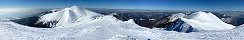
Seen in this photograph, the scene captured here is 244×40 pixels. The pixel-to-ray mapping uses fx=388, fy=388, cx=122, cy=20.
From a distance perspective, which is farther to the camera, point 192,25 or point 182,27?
point 182,27

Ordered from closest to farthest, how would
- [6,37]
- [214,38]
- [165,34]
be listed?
[6,37]
[214,38]
[165,34]

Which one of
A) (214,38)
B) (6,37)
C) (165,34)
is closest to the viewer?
(6,37)

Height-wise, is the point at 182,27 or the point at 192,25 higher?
the point at 192,25

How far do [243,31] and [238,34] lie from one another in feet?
4.80

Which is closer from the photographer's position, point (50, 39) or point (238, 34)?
point (50, 39)

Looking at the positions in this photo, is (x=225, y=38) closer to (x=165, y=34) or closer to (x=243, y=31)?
(x=243, y=31)

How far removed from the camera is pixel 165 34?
158 feet

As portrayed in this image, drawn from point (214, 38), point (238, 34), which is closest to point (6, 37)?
point (214, 38)

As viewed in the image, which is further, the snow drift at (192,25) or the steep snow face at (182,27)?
the snow drift at (192,25)

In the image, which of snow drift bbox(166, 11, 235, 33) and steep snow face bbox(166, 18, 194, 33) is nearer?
steep snow face bbox(166, 18, 194, 33)

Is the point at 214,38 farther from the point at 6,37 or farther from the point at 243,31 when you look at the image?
the point at 6,37

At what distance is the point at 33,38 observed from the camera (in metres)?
42.9

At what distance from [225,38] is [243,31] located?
11.8ft

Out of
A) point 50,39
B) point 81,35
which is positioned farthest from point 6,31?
point 81,35
